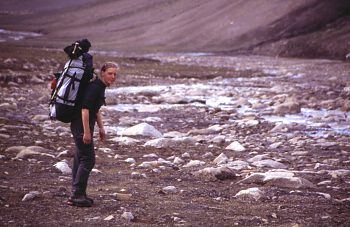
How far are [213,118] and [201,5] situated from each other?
66681mm

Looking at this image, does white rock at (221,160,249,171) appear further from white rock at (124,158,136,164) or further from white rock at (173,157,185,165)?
white rock at (124,158,136,164)

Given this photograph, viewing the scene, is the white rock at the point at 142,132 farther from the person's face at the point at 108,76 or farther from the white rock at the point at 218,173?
the person's face at the point at 108,76

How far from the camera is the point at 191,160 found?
1027cm

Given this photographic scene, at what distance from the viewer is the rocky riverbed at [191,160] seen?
263 inches

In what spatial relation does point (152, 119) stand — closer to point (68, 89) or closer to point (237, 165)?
point (237, 165)

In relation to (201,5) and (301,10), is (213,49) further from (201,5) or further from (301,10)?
(201,5)

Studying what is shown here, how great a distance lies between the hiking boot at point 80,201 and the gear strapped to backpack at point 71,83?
2.77ft

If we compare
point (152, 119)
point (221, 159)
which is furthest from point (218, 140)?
point (152, 119)

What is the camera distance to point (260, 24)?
61.8 metres

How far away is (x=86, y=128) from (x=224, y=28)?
5906 centimetres

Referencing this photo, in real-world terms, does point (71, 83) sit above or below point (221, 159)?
above

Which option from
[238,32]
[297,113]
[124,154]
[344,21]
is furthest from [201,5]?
[124,154]

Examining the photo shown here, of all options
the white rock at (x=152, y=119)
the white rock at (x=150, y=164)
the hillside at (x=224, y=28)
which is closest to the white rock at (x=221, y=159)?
the white rock at (x=150, y=164)

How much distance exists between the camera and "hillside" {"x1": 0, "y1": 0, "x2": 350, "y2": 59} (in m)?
51.4
